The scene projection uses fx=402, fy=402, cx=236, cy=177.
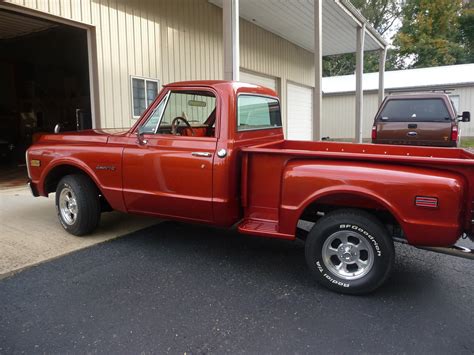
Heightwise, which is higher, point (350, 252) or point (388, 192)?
point (388, 192)

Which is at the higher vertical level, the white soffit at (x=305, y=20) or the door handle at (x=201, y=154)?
the white soffit at (x=305, y=20)

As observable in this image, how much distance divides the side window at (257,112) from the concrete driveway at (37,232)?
86.4 inches

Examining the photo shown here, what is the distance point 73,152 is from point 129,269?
170 cm

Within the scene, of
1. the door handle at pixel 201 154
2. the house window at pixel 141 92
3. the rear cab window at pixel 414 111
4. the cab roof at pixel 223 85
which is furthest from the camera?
the house window at pixel 141 92

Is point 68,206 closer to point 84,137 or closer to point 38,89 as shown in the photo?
point 84,137

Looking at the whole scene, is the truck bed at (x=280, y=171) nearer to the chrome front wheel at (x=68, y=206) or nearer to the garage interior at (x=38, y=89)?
the chrome front wheel at (x=68, y=206)

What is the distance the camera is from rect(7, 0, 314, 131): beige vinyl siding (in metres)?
7.92

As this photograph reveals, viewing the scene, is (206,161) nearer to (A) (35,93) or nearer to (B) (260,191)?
(B) (260,191)

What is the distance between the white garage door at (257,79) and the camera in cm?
1325

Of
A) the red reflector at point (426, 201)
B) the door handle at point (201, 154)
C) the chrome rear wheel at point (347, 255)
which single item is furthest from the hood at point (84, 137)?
the red reflector at point (426, 201)

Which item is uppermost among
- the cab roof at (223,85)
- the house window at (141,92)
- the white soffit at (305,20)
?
the white soffit at (305,20)

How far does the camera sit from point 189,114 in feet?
15.6

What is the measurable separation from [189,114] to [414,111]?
6.08 m

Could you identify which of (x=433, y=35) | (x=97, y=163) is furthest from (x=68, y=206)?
(x=433, y=35)
